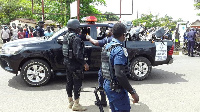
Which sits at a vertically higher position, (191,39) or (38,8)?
(38,8)

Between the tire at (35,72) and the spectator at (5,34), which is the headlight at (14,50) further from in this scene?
the spectator at (5,34)

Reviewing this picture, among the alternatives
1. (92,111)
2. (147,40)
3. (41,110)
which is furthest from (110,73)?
(147,40)

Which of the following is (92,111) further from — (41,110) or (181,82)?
(181,82)

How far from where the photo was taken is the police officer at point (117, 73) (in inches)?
105

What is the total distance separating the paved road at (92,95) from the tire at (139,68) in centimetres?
19

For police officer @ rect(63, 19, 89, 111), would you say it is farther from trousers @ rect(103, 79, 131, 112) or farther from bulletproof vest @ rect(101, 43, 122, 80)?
trousers @ rect(103, 79, 131, 112)

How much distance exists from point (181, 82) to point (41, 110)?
14.2ft

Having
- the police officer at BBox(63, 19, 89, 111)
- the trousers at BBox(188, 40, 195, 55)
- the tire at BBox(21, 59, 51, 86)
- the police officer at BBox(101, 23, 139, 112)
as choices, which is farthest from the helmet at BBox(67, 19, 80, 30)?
the trousers at BBox(188, 40, 195, 55)

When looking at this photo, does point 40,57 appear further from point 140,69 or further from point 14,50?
point 140,69

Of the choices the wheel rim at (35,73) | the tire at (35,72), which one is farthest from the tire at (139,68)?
the wheel rim at (35,73)

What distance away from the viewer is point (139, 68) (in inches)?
272

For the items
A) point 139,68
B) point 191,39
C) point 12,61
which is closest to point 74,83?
point 12,61

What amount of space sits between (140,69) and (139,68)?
0.04 meters

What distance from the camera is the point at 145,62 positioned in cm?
690
